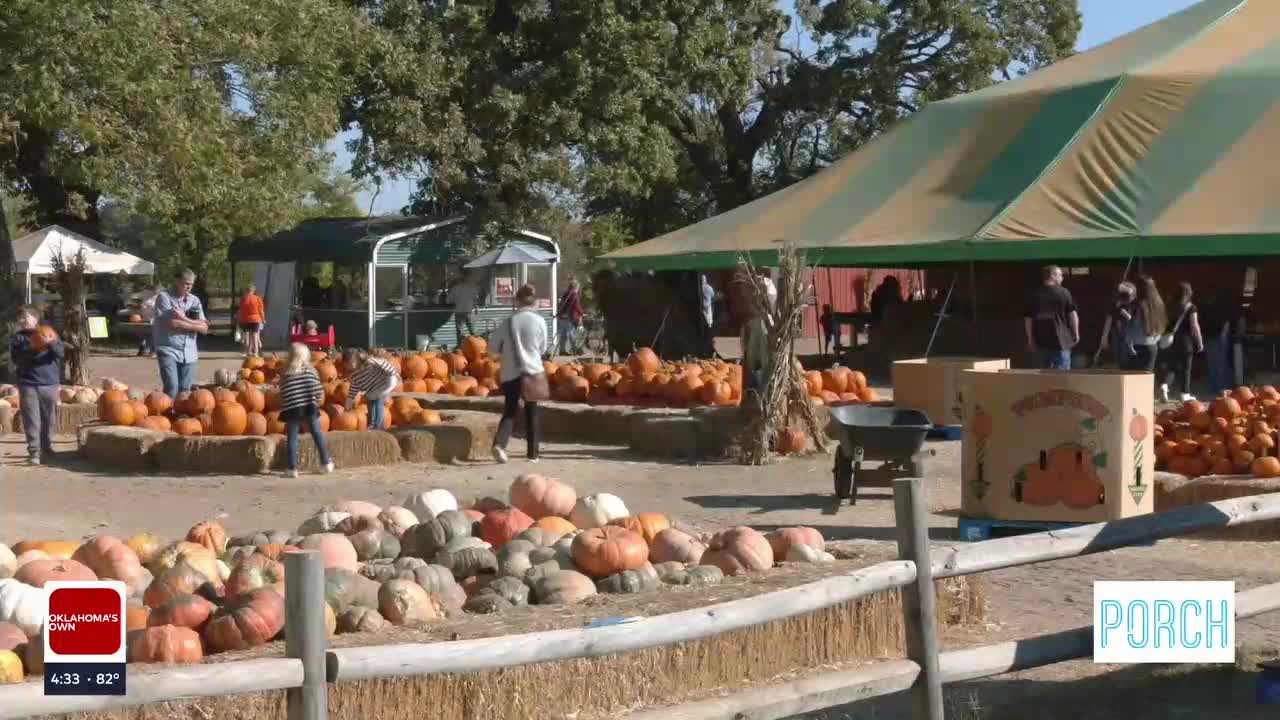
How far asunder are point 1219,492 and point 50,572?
733 centimetres

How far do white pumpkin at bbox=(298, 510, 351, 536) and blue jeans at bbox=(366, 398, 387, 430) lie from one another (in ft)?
22.7

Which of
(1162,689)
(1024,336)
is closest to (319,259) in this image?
(1024,336)

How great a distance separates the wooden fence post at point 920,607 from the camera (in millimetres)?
6094

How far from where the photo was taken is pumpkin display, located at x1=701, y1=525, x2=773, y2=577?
7.96 meters

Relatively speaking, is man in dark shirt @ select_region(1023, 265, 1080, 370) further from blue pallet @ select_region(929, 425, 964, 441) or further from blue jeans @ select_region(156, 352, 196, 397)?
blue jeans @ select_region(156, 352, 196, 397)

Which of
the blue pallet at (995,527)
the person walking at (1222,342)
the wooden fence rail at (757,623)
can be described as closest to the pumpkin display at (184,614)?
the wooden fence rail at (757,623)

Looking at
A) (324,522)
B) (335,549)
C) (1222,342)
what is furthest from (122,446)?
(1222,342)

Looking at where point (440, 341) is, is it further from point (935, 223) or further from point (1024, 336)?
point (935, 223)

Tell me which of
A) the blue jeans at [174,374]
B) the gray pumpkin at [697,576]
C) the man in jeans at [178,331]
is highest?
the man in jeans at [178,331]

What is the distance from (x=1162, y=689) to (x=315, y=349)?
20.4m

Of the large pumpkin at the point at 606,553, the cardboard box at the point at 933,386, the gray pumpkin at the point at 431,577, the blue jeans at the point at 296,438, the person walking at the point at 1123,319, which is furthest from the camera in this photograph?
the person walking at the point at 1123,319

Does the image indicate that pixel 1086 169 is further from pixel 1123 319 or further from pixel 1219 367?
pixel 1219 367

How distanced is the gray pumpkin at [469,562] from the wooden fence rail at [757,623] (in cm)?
215

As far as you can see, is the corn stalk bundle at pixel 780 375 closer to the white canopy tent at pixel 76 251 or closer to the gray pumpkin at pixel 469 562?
the gray pumpkin at pixel 469 562
